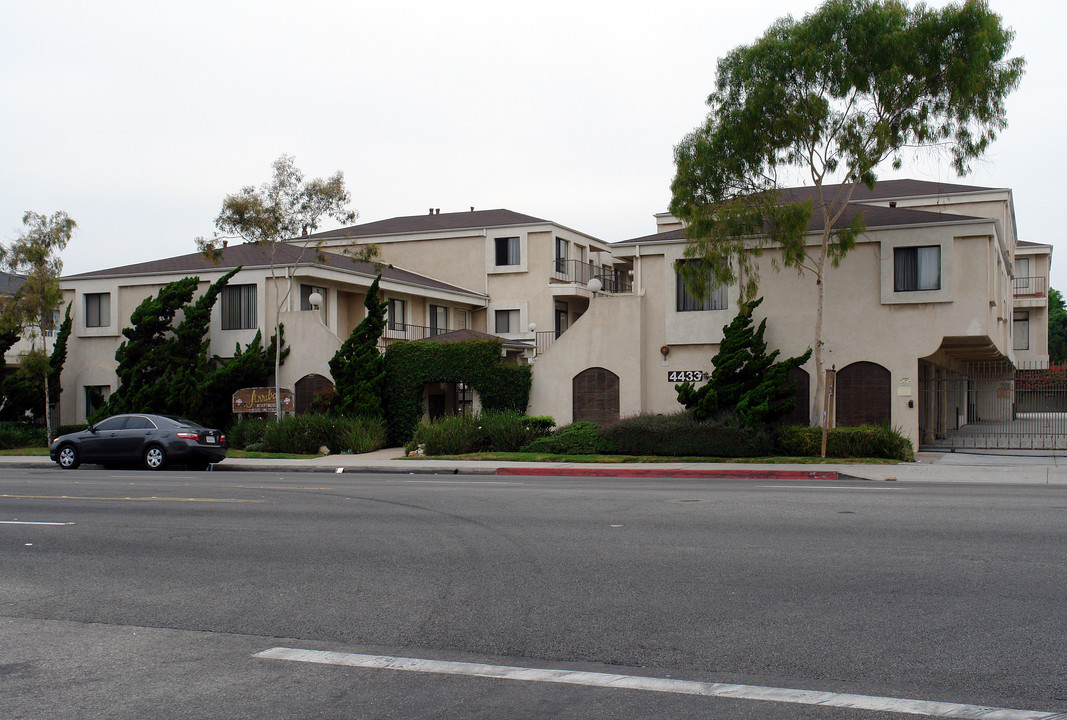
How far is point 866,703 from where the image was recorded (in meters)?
5.44

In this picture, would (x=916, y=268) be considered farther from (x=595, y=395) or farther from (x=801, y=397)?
(x=595, y=395)

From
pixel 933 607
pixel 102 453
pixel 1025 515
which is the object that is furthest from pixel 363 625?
pixel 102 453

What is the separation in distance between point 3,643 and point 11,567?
10.9 feet

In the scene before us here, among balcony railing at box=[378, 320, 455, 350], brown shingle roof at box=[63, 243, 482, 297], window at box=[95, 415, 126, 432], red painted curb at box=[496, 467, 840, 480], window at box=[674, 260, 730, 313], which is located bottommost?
red painted curb at box=[496, 467, 840, 480]

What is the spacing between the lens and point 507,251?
4728 centimetres

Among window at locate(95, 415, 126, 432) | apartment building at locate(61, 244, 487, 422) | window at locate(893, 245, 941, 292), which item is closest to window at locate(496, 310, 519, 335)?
apartment building at locate(61, 244, 487, 422)

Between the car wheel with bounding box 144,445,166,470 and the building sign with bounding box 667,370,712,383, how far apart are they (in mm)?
14166

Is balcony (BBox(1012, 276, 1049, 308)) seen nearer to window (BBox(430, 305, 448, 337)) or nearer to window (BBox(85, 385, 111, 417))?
window (BBox(430, 305, 448, 337))

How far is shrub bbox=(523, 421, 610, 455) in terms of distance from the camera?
2605 centimetres

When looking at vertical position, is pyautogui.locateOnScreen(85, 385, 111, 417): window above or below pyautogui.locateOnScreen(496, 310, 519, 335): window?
below

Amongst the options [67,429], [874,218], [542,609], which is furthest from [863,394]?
[67,429]

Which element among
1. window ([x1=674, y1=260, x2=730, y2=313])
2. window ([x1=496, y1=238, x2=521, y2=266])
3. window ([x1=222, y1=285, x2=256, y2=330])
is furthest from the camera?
window ([x1=496, y1=238, x2=521, y2=266])

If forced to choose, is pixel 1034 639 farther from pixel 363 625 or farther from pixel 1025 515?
pixel 1025 515

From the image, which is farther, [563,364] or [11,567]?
[563,364]
